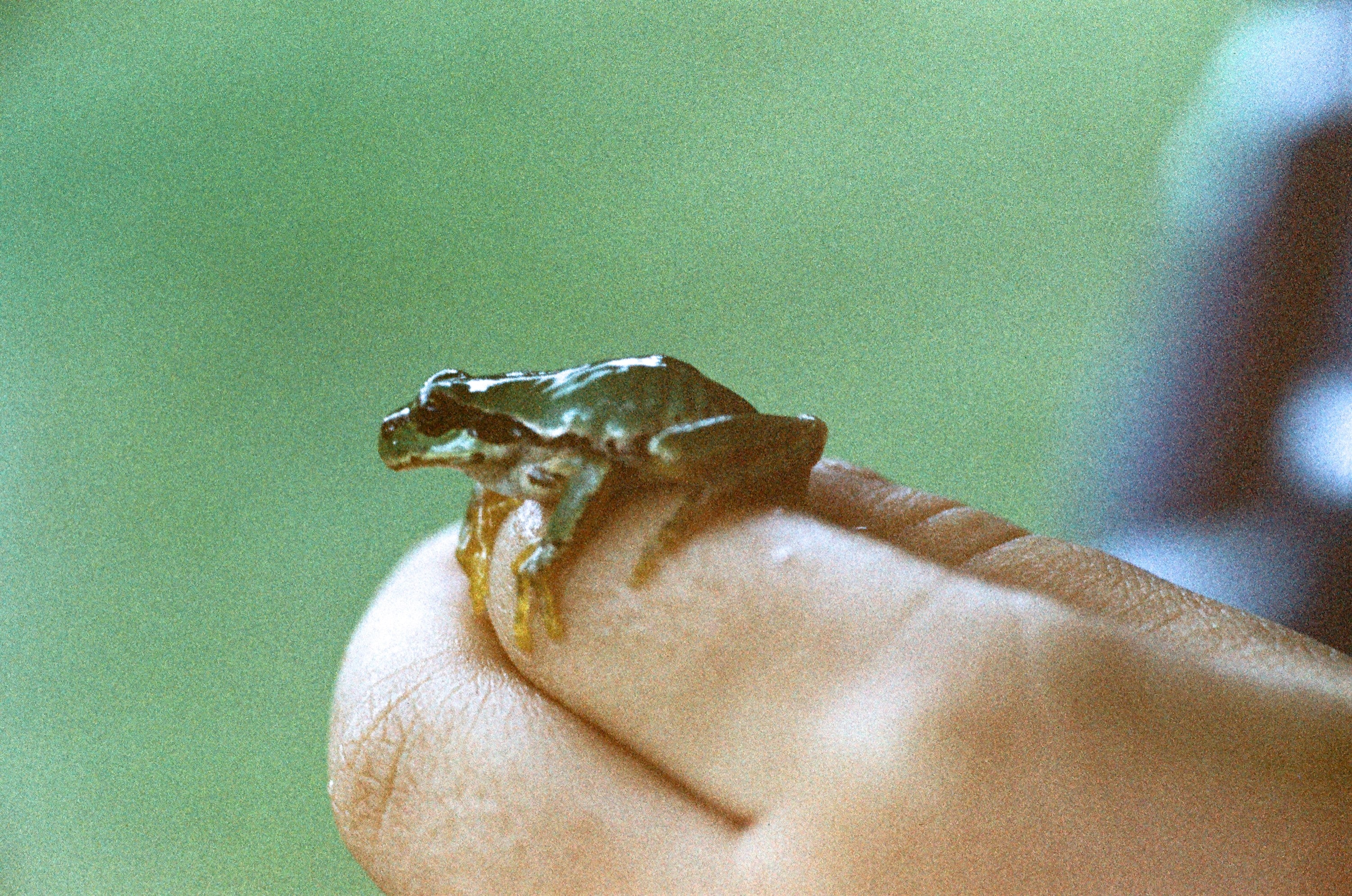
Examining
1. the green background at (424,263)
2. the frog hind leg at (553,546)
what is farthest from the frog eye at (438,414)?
the green background at (424,263)

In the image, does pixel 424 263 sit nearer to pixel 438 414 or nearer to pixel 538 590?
pixel 438 414

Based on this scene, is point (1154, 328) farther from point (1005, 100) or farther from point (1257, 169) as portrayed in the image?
point (1005, 100)

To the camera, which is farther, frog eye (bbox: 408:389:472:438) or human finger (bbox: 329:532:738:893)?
frog eye (bbox: 408:389:472:438)

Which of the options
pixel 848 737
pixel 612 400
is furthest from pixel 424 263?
pixel 848 737

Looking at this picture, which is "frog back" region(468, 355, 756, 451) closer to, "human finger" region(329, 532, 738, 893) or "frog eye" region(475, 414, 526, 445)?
"frog eye" region(475, 414, 526, 445)

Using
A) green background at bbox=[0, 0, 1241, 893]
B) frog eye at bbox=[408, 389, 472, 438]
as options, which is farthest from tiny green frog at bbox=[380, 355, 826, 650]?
green background at bbox=[0, 0, 1241, 893]

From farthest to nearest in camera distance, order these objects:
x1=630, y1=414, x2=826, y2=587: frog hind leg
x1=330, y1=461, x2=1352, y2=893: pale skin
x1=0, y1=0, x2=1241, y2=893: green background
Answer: x1=0, y1=0, x2=1241, y2=893: green background → x1=630, y1=414, x2=826, y2=587: frog hind leg → x1=330, y1=461, x2=1352, y2=893: pale skin

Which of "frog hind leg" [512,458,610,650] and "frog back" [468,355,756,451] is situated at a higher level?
"frog back" [468,355,756,451]

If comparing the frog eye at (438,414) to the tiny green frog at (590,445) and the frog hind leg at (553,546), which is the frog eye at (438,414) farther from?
the frog hind leg at (553,546)
